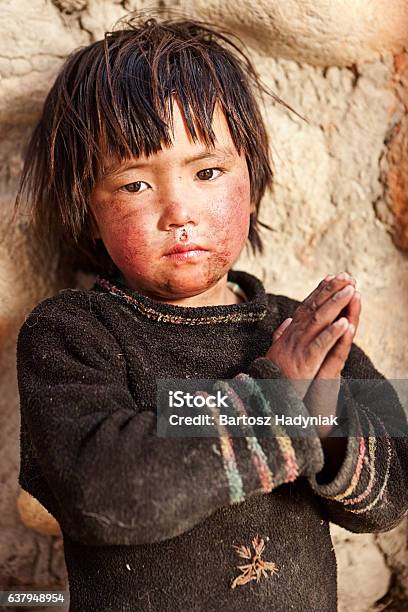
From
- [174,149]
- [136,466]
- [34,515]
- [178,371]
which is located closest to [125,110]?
[174,149]

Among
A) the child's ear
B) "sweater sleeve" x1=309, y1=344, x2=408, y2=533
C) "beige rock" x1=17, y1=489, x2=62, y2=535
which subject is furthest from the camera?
"beige rock" x1=17, y1=489, x2=62, y2=535

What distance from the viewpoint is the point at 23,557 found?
1452 mm

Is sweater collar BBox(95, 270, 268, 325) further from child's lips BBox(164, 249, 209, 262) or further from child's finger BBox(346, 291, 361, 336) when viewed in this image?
child's finger BBox(346, 291, 361, 336)

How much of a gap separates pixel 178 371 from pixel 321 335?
24cm

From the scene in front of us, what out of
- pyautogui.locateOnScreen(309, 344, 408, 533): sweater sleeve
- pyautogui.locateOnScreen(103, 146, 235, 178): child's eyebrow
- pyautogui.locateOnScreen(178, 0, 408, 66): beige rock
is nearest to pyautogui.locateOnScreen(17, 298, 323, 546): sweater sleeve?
pyautogui.locateOnScreen(309, 344, 408, 533): sweater sleeve

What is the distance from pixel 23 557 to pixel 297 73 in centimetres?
105

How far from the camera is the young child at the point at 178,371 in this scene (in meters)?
0.87

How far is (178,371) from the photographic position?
1.08 metres

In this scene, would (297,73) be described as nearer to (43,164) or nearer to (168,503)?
(43,164)

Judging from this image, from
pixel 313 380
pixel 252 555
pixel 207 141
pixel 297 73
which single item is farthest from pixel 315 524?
pixel 297 73

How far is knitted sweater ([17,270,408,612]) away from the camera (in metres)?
0.86

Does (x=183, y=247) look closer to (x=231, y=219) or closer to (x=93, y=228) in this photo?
(x=231, y=219)

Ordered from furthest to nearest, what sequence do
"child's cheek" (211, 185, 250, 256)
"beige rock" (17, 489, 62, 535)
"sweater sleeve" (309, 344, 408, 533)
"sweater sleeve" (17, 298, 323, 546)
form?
1. "beige rock" (17, 489, 62, 535)
2. "child's cheek" (211, 185, 250, 256)
3. "sweater sleeve" (309, 344, 408, 533)
4. "sweater sleeve" (17, 298, 323, 546)

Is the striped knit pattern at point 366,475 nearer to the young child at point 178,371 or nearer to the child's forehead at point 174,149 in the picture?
the young child at point 178,371
